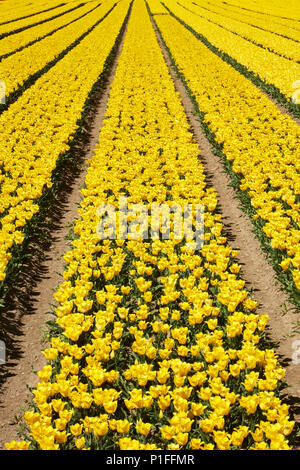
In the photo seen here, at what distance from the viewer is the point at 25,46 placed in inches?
1217

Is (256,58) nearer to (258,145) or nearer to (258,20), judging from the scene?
(258,145)

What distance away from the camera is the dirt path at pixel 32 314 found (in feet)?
16.7

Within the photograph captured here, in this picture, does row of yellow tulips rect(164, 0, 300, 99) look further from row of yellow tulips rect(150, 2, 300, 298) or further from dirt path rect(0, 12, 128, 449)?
dirt path rect(0, 12, 128, 449)

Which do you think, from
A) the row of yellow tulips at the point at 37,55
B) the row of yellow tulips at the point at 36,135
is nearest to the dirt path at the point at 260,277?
the row of yellow tulips at the point at 36,135

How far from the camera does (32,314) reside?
263 inches

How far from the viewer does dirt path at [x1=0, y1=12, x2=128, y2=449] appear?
5.08 m

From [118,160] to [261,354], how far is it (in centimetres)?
771

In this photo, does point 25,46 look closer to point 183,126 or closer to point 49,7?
point 183,126

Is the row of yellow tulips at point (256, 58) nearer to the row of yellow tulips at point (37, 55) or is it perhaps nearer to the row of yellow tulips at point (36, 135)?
the row of yellow tulips at point (36, 135)

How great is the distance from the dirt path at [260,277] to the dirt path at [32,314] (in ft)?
11.3

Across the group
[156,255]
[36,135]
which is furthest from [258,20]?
[156,255]

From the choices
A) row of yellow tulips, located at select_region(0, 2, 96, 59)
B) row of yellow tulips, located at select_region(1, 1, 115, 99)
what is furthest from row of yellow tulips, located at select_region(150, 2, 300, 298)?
row of yellow tulips, located at select_region(0, 2, 96, 59)

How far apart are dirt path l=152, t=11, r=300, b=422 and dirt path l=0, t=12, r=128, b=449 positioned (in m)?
3.45

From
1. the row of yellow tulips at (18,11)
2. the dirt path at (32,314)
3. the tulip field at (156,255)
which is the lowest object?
the dirt path at (32,314)
